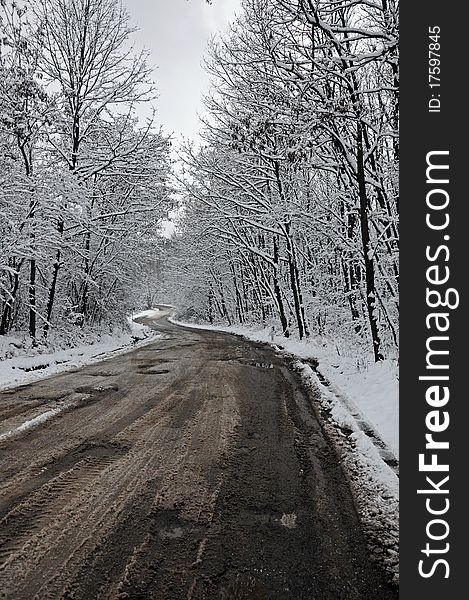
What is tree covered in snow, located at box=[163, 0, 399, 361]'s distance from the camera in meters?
8.55


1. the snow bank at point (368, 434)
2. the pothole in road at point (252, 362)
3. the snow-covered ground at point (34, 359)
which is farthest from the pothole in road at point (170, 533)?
the pothole in road at point (252, 362)

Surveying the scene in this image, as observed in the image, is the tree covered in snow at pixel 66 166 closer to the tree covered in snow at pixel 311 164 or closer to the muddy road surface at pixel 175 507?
the tree covered in snow at pixel 311 164

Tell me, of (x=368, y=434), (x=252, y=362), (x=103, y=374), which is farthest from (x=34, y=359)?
(x=368, y=434)

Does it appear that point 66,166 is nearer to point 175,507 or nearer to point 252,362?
point 252,362

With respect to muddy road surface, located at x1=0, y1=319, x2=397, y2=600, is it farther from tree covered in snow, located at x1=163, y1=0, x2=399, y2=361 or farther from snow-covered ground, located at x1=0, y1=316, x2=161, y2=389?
tree covered in snow, located at x1=163, y1=0, x2=399, y2=361

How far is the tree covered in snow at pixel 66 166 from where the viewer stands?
13.3 m

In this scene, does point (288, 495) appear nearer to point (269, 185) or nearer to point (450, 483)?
point (450, 483)

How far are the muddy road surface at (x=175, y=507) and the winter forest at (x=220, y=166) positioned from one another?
5.63m

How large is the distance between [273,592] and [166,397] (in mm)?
5101

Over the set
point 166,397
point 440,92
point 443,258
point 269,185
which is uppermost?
point 269,185

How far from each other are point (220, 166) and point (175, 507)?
19299mm

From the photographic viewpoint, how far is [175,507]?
3.31m

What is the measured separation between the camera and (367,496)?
354 cm

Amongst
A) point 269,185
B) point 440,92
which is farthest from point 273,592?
point 269,185
